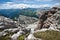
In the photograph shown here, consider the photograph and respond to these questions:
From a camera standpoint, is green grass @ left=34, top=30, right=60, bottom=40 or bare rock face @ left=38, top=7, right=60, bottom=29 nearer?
green grass @ left=34, top=30, right=60, bottom=40

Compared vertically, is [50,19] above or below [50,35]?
above

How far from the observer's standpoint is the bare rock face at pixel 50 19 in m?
61.0

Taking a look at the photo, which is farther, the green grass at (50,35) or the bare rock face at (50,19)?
the bare rock face at (50,19)

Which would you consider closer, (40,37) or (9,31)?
(40,37)

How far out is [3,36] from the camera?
6581cm

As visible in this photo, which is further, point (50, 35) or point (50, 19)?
point (50, 19)

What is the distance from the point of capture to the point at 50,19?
215 ft

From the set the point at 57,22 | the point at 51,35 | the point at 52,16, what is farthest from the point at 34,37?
the point at 52,16

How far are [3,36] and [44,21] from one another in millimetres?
17028

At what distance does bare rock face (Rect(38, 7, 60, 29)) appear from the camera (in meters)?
61.0

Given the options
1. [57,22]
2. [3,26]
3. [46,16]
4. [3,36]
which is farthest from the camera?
[3,26]

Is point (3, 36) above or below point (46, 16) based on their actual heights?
below

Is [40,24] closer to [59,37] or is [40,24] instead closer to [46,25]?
[46,25]

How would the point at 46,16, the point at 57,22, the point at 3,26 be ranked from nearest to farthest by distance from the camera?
1. the point at 57,22
2. the point at 46,16
3. the point at 3,26
